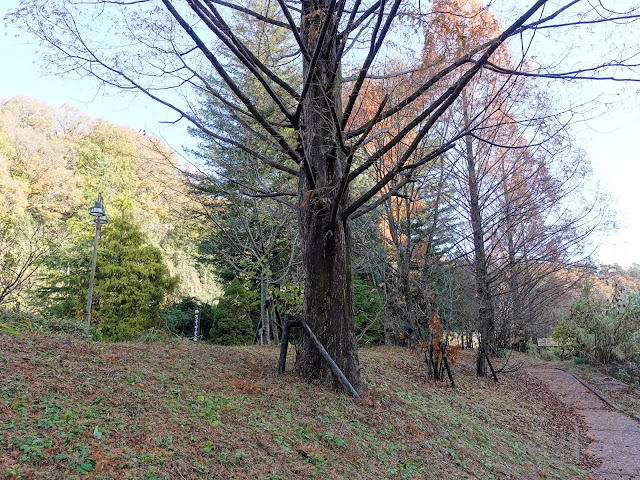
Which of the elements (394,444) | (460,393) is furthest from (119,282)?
(394,444)

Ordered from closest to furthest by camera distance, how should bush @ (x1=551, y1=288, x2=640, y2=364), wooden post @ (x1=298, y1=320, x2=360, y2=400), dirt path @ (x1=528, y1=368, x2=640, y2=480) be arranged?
1. wooden post @ (x1=298, y1=320, x2=360, y2=400)
2. dirt path @ (x1=528, y1=368, x2=640, y2=480)
3. bush @ (x1=551, y1=288, x2=640, y2=364)

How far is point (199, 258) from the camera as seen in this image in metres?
15.5

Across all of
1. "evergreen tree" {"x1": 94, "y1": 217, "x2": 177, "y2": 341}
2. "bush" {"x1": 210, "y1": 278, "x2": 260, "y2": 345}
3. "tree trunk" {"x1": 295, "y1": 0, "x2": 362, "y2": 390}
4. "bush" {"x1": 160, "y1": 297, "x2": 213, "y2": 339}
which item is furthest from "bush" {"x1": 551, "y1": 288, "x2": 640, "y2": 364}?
"evergreen tree" {"x1": 94, "y1": 217, "x2": 177, "y2": 341}

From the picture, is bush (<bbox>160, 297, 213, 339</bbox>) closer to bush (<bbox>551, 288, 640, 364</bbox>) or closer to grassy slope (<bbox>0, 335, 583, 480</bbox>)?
grassy slope (<bbox>0, 335, 583, 480</bbox>)

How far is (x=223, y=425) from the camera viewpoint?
10.4 ft

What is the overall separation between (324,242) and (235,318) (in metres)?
9.96

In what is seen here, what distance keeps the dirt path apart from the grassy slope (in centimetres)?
37

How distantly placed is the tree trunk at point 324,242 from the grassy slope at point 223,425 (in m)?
0.37

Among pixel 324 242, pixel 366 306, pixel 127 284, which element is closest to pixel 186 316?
pixel 127 284

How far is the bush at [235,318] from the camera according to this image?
45.9 feet

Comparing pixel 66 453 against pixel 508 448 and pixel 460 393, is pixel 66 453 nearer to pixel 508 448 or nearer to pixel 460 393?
pixel 508 448

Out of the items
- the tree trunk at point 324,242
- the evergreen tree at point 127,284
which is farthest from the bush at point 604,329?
the evergreen tree at point 127,284

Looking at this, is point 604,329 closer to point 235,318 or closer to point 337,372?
point 235,318

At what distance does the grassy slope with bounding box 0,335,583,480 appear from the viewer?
2404 millimetres
